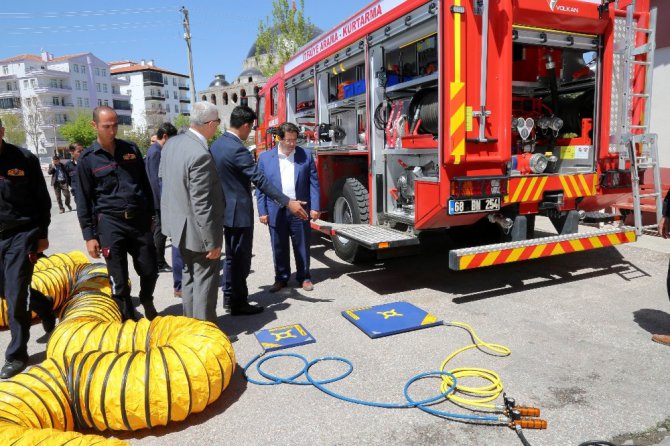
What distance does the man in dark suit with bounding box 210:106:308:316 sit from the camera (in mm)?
4691

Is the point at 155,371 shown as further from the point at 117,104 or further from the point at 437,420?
the point at 117,104

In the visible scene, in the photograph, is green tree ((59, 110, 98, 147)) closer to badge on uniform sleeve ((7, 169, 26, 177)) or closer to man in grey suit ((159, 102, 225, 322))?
badge on uniform sleeve ((7, 169, 26, 177))

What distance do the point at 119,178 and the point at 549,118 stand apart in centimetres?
437

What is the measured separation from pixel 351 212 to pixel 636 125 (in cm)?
336

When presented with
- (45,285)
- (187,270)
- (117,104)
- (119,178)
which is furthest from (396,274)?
(117,104)

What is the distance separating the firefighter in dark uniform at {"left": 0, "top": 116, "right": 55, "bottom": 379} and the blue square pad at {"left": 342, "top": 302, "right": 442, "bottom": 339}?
2.67m

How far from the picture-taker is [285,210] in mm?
5523

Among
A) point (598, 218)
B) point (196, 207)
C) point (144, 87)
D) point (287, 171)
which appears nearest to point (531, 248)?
point (598, 218)

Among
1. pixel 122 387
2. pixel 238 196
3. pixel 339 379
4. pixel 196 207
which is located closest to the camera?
pixel 122 387

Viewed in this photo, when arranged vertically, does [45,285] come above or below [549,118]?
below

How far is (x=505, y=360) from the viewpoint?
361cm

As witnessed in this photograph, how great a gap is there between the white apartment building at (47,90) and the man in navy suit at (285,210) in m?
73.0

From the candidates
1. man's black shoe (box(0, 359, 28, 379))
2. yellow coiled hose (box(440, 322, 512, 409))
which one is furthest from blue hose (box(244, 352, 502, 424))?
man's black shoe (box(0, 359, 28, 379))

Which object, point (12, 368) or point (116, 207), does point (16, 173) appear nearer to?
point (116, 207)
